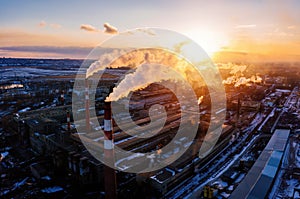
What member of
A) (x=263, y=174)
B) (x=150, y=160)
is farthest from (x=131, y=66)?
(x=263, y=174)

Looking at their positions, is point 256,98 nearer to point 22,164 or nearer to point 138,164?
point 138,164

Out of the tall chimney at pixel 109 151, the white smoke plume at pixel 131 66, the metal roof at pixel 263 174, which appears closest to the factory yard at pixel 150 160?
the metal roof at pixel 263 174

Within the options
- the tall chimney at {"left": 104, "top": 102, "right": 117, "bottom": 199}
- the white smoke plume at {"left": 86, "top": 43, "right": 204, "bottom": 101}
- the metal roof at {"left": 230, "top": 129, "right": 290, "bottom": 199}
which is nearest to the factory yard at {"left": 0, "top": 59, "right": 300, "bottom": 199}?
the metal roof at {"left": 230, "top": 129, "right": 290, "bottom": 199}

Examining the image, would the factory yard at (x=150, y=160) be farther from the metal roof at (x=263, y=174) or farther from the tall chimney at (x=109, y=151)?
the tall chimney at (x=109, y=151)

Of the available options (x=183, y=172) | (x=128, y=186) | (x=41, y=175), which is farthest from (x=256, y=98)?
(x=41, y=175)

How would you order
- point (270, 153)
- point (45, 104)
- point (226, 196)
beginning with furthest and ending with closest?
1. point (45, 104)
2. point (270, 153)
3. point (226, 196)

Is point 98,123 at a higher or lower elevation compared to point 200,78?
lower

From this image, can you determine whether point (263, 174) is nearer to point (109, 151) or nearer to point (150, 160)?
point (150, 160)

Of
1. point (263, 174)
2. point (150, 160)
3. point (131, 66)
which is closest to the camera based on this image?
point (263, 174)

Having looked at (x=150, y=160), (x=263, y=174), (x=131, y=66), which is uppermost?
(x=131, y=66)

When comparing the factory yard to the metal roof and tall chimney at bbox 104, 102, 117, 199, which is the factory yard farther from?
tall chimney at bbox 104, 102, 117, 199

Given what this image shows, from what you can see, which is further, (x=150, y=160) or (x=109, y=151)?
(x=150, y=160)
